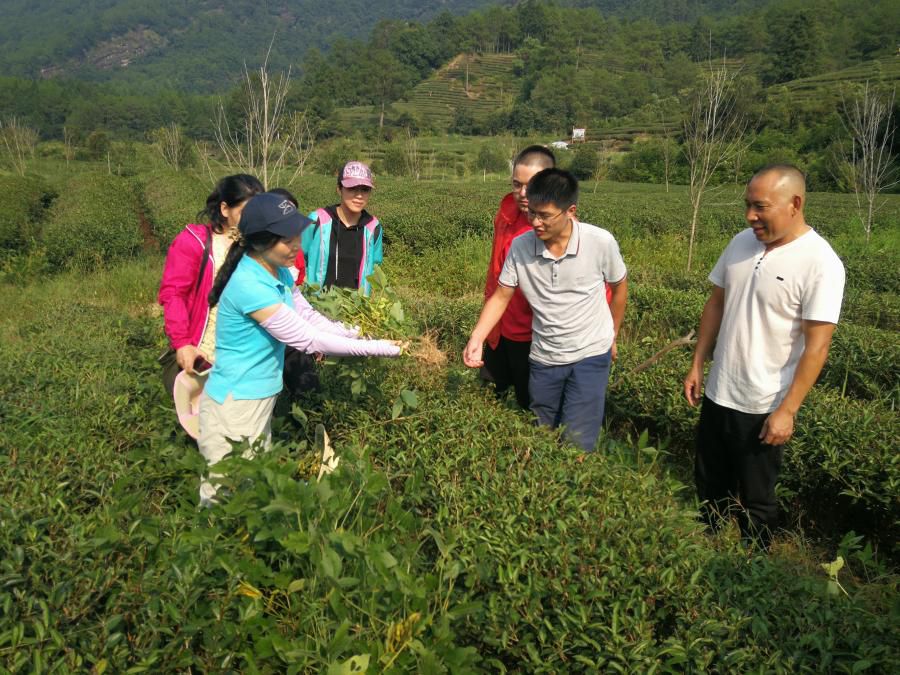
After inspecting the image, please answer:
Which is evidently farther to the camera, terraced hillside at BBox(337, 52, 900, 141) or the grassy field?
terraced hillside at BBox(337, 52, 900, 141)

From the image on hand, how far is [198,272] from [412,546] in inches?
71.7

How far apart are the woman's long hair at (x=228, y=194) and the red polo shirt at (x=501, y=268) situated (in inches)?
53.5

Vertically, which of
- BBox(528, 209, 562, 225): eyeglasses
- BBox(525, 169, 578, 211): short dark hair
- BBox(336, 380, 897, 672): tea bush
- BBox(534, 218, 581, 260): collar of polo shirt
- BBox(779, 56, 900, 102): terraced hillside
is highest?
BBox(779, 56, 900, 102): terraced hillside

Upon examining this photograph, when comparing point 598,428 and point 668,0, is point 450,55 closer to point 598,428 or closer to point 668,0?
point 668,0

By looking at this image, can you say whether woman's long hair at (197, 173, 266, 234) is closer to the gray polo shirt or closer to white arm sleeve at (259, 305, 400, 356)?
white arm sleeve at (259, 305, 400, 356)

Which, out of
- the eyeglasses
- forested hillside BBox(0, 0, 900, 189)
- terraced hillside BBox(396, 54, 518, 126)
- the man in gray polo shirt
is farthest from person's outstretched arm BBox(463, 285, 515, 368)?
terraced hillside BBox(396, 54, 518, 126)

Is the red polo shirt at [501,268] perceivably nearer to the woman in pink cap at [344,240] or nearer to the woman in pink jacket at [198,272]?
the woman in pink cap at [344,240]

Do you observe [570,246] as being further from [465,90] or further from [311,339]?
[465,90]

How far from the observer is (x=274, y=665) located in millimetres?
2059

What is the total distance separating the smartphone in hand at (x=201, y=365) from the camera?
122 inches

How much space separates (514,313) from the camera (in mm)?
3684

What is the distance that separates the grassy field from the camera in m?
1.94

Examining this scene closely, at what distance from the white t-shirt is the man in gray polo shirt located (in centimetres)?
56

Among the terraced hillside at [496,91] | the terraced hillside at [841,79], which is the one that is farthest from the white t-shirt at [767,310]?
the terraced hillside at [496,91]
